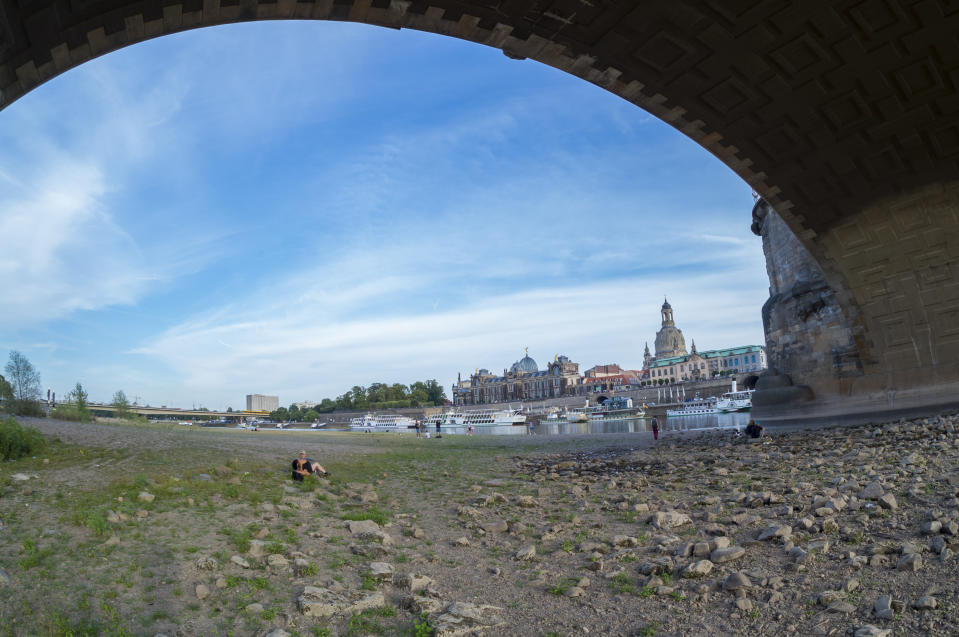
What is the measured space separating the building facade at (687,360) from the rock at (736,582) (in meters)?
134

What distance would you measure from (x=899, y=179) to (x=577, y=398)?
131735mm

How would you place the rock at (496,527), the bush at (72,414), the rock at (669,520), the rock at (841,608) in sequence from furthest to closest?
the bush at (72,414), the rock at (496,527), the rock at (669,520), the rock at (841,608)

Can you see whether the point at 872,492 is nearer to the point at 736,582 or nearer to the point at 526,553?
the point at 736,582

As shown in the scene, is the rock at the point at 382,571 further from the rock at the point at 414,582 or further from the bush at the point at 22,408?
the bush at the point at 22,408

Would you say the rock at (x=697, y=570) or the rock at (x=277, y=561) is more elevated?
the rock at (x=697, y=570)

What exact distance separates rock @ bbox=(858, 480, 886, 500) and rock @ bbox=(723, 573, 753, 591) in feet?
10.5

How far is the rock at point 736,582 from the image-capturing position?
15.8ft

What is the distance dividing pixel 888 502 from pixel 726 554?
2.38m

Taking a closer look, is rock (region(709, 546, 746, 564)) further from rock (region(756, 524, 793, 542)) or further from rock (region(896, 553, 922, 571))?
rock (region(896, 553, 922, 571))

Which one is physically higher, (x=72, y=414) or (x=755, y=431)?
(x=72, y=414)

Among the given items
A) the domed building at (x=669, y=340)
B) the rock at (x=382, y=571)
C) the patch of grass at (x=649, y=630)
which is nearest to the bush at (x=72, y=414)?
the rock at (x=382, y=571)

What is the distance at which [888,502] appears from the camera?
20.9 ft

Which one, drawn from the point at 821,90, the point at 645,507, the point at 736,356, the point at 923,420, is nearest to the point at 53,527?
the point at 645,507

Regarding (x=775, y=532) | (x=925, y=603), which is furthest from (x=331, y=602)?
(x=925, y=603)
